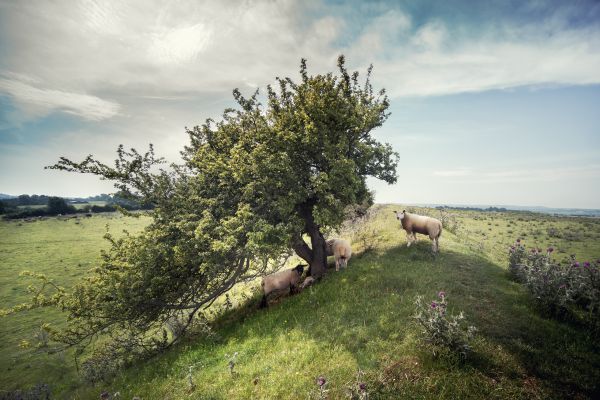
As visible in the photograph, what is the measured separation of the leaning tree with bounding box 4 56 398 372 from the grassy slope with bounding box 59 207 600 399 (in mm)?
3487

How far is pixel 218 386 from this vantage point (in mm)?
10172

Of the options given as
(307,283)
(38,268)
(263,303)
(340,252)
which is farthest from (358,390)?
(38,268)

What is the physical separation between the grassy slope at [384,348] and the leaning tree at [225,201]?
3487 mm

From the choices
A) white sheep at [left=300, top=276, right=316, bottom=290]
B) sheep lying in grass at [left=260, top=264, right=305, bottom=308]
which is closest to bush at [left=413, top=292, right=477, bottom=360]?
white sheep at [left=300, top=276, right=316, bottom=290]

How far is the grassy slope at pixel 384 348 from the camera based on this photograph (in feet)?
25.8

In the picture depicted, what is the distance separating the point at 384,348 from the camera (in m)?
9.71

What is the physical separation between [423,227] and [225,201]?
14.1 metres

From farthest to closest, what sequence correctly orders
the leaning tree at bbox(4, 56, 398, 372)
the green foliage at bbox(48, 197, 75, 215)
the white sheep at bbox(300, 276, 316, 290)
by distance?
1. the green foliage at bbox(48, 197, 75, 215)
2. the white sheep at bbox(300, 276, 316, 290)
3. the leaning tree at bbox(4, 56, 398, 372)

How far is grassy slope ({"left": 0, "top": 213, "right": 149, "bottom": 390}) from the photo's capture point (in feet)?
92.6

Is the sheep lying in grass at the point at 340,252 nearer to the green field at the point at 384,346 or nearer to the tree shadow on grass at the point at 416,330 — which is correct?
the green field at the point at 384,346

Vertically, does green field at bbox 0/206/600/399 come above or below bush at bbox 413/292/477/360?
below

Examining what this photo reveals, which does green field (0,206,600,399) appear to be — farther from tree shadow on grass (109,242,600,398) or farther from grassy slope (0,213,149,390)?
grassy slope (0,213,149,390)

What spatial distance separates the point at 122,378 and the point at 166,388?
17.8ft

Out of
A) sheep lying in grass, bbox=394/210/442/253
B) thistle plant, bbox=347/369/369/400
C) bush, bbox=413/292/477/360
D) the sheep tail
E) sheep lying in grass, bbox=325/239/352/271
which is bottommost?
the sheep tail
